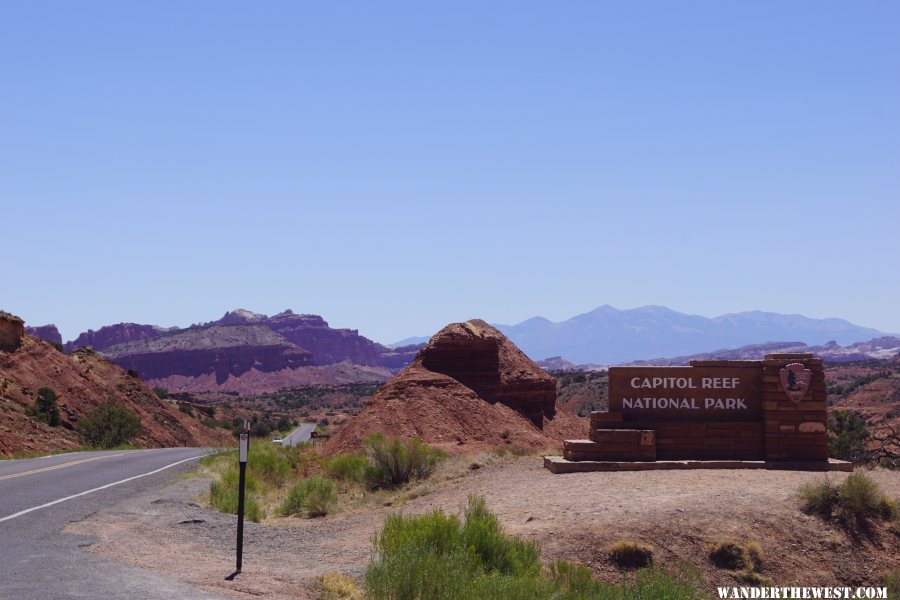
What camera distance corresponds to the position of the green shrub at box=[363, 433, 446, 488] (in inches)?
983

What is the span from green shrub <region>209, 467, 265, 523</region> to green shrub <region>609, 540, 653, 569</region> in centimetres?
822

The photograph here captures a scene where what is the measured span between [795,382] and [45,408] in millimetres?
38867

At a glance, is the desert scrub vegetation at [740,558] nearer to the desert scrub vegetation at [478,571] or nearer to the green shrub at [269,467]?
the desert scrub vegetation at [478,571]

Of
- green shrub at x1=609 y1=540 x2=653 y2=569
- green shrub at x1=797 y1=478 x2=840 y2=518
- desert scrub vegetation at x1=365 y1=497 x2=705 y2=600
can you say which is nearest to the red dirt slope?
desert scrub vegetation at x1=365 y1=497 x2=705 y2=600

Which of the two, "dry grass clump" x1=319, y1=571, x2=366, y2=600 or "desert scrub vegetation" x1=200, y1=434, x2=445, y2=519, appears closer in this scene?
"dry grass clump" x1=319, y1=571, x2=366, y2=600

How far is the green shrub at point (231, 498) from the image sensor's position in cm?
1956

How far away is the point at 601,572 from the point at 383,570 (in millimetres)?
4156

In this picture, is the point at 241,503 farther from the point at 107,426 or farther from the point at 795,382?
the point at 107,426

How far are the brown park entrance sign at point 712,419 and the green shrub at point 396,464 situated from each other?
4062 millimetres

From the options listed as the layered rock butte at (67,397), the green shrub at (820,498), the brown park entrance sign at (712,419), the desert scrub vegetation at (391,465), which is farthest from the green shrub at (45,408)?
the green shrub at (820,498)

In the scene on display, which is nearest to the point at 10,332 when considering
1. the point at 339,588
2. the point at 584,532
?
the point at 584,532

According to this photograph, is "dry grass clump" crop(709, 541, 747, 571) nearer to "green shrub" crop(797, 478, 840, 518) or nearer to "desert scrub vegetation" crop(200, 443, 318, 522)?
"green shrub" crop(797, 478, 840, 518)

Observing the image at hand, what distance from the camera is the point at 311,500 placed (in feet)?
70.3

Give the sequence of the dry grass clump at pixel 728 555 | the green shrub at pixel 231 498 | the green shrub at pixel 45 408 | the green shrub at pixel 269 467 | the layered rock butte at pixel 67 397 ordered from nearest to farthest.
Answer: the dry grass clump at pixel 728 555 → the green shrub at pixel 231 498 → the green shrub at pixel 269 467 → the layered rock butte at pixel 67 397 → the green shrub at pixel 45 408
